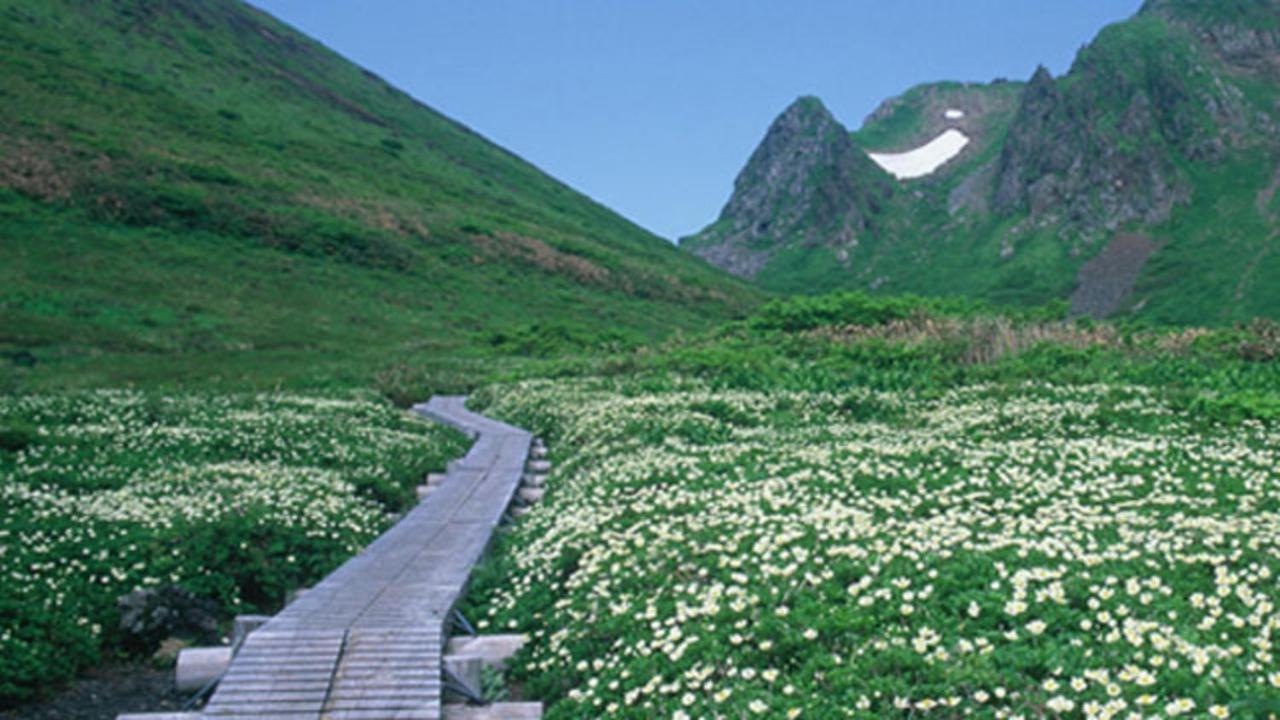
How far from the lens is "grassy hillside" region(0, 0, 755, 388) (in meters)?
43.7

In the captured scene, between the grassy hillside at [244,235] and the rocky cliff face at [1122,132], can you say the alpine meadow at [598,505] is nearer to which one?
the grassy hillside at [244,235]

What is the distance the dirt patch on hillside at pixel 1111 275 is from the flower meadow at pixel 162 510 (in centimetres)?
12533

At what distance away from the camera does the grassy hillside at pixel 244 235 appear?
43688mm

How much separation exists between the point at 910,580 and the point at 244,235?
222 ft

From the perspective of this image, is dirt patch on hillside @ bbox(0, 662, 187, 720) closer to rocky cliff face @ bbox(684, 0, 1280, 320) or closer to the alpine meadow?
the alpine meadow

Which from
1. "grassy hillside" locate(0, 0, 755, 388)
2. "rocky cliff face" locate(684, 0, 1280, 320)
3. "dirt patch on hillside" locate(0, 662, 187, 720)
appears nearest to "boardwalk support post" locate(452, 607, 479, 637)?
"dirt patch on hillside" locate(0, 662, 187, 720)

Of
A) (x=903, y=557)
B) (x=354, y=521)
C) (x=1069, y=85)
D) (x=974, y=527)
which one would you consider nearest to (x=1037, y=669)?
(x=903, y=557)

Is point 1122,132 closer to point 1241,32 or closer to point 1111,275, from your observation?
point 1111,275

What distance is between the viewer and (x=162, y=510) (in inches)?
503

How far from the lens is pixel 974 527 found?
32.3 ft

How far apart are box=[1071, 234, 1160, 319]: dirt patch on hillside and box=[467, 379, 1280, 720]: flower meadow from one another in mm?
124802

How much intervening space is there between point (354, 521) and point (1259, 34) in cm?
21873

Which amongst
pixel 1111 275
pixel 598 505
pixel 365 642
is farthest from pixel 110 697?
pixel 1111 275

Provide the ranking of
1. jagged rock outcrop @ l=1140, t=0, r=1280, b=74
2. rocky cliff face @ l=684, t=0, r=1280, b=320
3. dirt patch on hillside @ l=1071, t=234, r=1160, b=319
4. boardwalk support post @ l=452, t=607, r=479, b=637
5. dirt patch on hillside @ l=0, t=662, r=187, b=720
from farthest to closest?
jagged rock outcrop @ l=1140, t=0, r=1280, b=74
rocky cliff face @ l=684, t=0, r=1280, b=320
dirt patch on hillside @ l=1071, t=234, r=1160, b=319
boardwalk support post @ l=452, t=607, r=479, b=637
dirt patch on hillside @ l=0, t=662, r=187, b=720
